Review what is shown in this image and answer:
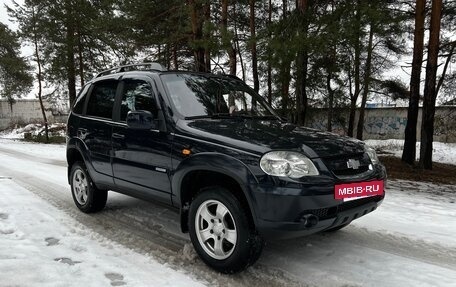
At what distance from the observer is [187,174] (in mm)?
3811

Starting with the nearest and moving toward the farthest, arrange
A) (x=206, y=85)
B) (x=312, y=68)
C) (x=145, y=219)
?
(x=206, y=85)
(x=145, y=219)
(x=312, y=68)

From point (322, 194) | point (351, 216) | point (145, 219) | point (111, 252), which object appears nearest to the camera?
point (322, 194)

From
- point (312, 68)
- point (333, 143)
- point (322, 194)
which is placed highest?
point (312, 68)

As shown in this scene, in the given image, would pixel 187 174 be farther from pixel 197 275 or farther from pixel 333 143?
pixel 333 143

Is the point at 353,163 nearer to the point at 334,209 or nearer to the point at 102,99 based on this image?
the point at 334,209

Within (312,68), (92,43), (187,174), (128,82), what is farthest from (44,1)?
(187,174)

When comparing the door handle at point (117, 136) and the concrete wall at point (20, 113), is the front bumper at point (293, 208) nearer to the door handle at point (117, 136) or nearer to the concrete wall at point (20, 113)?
the door handle at point (117, 136)

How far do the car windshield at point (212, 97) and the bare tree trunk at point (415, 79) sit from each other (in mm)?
11260

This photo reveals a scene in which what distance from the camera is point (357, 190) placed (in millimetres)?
3496

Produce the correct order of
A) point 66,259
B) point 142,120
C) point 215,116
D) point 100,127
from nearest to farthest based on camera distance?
point 66,259 < point 142,120 < point 215,116 < point 100,127

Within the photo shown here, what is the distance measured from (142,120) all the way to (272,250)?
1.98m

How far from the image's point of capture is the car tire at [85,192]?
557 cm

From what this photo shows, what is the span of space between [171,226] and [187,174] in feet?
4.72

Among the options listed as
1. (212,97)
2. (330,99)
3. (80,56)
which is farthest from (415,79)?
(80,56)
